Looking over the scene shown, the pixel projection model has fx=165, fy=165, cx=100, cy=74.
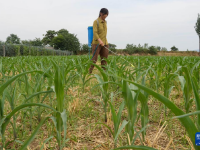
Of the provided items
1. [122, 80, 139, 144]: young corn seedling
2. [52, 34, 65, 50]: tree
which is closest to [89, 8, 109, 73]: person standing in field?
[122, 80, 139, 144]: young corn seedling

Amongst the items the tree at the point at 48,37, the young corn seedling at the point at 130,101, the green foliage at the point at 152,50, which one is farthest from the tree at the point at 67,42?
the young corn seedling at the point at 130,101

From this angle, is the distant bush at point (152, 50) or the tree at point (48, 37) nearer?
the distant bush at point (152, 50)

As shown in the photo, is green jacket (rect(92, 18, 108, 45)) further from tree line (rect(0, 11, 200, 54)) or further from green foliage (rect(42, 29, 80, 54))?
green foliage (rect(42, 29, 80, 54))

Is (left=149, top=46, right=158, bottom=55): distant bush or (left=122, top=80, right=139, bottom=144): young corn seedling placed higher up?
(left=149, top=46, right=158, bottom=55): distant bush

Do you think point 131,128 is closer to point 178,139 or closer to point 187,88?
point 178,139

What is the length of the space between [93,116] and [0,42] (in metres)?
21.7

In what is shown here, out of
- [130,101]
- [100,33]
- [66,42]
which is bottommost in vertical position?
[130,101]

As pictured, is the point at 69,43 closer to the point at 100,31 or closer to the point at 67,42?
the point at 67,42

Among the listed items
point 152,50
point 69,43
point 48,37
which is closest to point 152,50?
point 152,50

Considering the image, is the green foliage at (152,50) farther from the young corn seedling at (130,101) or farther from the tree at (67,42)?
the young corn seedling at (130,101)

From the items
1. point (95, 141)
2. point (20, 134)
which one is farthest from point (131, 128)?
point (20, 134)

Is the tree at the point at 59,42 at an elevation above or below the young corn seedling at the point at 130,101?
above

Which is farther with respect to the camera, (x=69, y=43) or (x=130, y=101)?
(x=69, y=43)

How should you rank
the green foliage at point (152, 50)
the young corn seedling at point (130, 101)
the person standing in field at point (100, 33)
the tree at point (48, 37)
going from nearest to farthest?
1. the young corn seedling at point (130, 101)
2. the person standing in field at point (100, 33)
3. the green foliage at point (152, 50)
4. the tree at point (48, 37)
